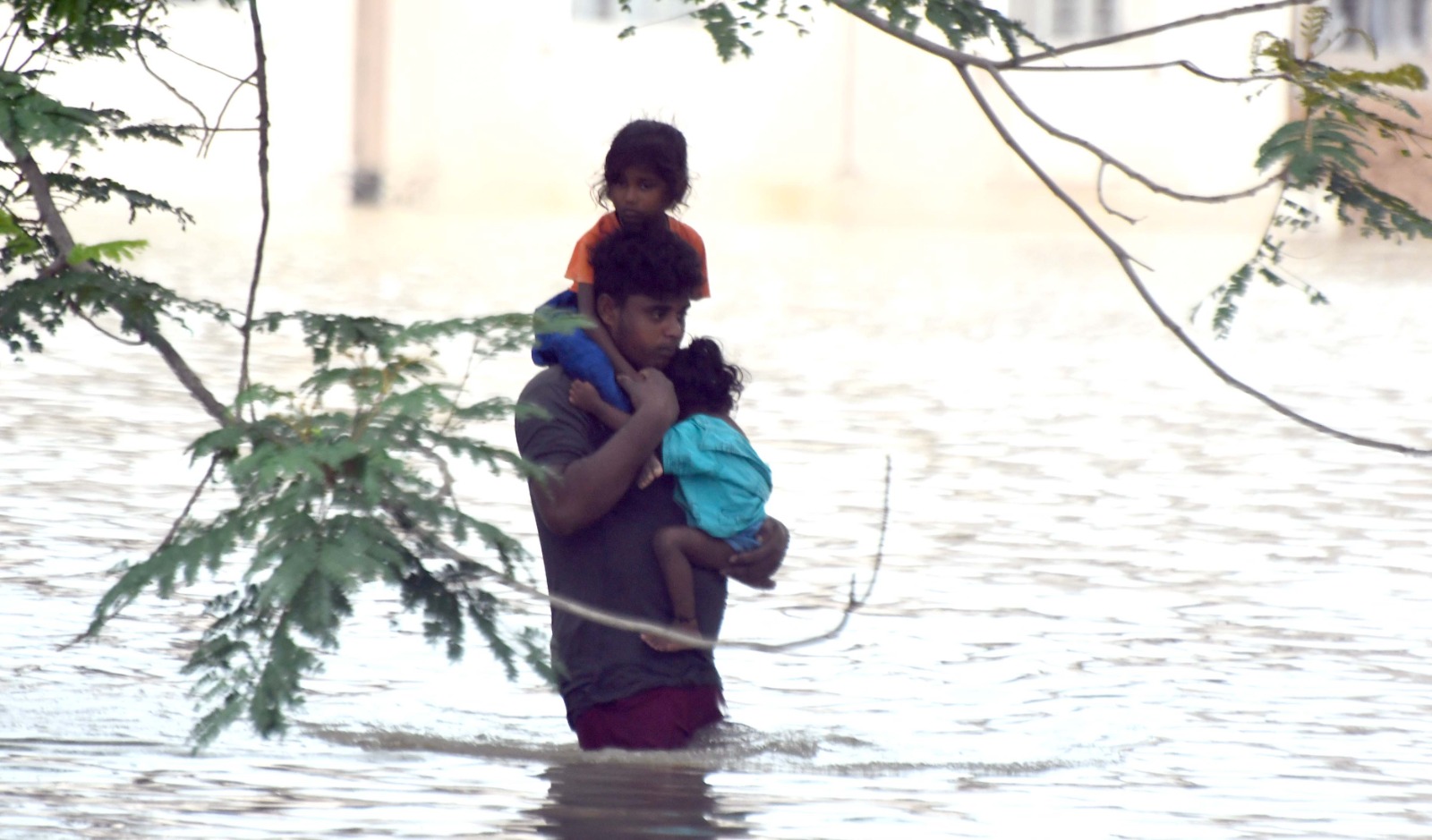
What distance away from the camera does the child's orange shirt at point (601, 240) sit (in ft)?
16.3

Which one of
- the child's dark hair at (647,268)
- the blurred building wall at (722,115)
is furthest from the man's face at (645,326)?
the blurred building wall at (722,115)

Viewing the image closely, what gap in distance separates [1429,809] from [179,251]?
19971 millimetres

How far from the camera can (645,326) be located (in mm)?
4730

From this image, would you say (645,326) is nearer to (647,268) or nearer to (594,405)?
(647,268)

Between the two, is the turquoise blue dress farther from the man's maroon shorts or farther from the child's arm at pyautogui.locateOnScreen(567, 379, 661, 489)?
the man's maroon shorts

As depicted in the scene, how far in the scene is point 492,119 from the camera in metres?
34.2

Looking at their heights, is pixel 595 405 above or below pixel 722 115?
below

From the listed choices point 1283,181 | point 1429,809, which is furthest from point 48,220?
point 1429,809

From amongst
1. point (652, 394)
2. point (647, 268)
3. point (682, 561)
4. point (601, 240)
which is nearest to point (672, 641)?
point (682, 561)

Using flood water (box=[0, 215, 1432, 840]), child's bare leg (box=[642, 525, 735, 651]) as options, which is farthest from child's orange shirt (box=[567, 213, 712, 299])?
flood water (box=[0, 215, 1432, 840])

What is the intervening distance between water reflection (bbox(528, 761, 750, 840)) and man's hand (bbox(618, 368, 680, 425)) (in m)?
0.78

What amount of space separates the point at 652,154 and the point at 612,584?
1.04 metres

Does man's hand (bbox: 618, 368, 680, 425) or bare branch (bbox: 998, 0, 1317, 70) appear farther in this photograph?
man's hand (bbox: 618, 368, 680, 425)

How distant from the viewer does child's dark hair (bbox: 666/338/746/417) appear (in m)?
4.77
